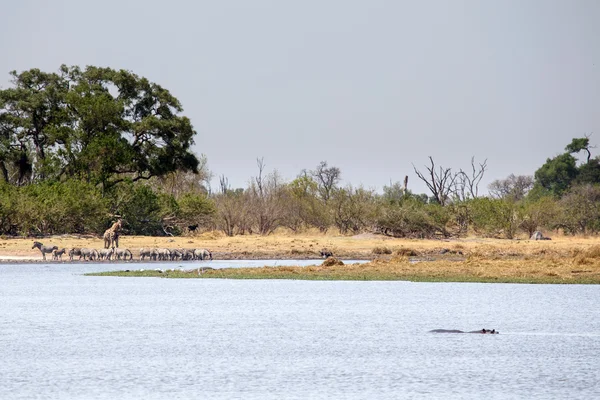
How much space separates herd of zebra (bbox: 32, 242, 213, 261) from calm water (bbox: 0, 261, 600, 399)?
47.4ft

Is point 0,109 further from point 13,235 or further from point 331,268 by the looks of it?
point 331,268

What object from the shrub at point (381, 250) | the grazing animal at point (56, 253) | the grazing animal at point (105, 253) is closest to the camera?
the grazing animal at point (56, 253)

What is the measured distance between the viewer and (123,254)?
41312 millimetres

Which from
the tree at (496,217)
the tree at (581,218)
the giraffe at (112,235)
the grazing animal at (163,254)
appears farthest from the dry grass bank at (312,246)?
the tree at (581,218)

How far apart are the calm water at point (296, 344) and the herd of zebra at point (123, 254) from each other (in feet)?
47.4

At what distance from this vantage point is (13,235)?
47.4 meters

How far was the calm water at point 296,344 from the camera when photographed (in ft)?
38.0

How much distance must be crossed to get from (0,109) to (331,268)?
Result: 28.9m

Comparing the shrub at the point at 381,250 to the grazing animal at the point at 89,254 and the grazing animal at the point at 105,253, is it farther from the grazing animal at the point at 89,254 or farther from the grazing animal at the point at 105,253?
the grazing animal at the point at 89,254

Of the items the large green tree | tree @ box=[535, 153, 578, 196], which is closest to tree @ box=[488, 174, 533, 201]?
tree @ box=[535, 153, 578, 196]

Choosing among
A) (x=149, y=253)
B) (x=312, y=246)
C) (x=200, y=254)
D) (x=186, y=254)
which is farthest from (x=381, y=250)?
(x=149, y=253)

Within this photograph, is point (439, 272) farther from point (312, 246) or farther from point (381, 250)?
point (312, 246)

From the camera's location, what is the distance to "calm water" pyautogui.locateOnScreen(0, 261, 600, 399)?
11.6 meters

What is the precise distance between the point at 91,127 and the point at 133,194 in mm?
4393
